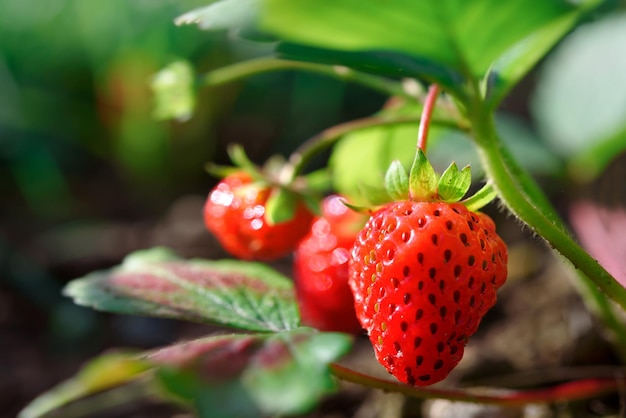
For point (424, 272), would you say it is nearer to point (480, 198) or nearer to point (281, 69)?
point (480, 198)

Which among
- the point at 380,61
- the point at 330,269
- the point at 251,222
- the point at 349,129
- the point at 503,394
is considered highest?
the point at 380,61

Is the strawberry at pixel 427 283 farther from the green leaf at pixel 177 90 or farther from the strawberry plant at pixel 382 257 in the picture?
the green leaf at pixel 177 90

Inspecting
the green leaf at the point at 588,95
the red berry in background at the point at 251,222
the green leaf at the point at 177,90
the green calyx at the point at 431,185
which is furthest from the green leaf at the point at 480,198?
the green leaf at the point at 588,95

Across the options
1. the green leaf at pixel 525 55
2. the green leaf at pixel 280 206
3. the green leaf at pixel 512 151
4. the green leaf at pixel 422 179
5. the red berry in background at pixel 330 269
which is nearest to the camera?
the green leaf at pixel 422 179

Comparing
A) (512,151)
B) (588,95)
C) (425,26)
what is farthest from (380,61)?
(588,95)

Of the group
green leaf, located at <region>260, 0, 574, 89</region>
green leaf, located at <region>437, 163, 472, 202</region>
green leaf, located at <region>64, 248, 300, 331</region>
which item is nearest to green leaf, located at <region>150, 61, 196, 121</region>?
green leaf, located at <region>64, 248, 300, 331</region>

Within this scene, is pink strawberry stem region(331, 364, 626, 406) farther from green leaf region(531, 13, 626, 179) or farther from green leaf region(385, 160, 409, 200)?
green leaf region(531, 13, 626, 179)
